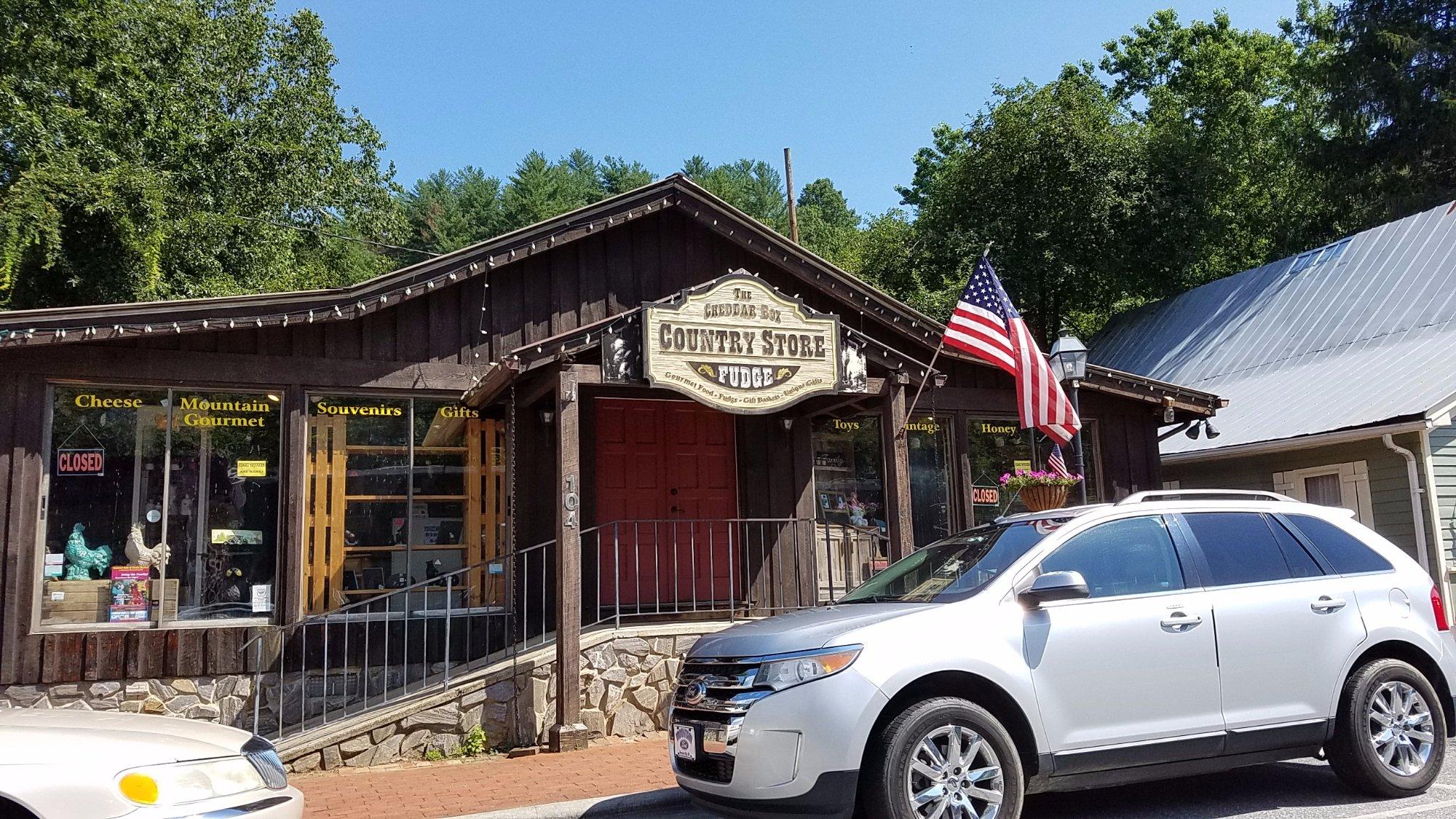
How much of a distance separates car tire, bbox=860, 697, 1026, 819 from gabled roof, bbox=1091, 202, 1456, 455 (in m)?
11.0

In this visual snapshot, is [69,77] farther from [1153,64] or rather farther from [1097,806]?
[1153,64]

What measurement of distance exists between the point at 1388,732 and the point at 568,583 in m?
5.75

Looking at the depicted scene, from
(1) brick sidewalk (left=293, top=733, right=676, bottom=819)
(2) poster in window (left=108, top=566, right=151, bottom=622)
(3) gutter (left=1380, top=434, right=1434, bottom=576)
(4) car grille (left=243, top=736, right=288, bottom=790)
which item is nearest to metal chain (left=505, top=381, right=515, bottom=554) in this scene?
(1) brick sidewalk (left=293, top=733, right=676, bottom=819)

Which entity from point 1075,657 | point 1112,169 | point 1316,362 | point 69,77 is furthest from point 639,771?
point 1112,169

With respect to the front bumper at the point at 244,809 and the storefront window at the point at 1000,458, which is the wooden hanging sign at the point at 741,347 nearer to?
the storefront window at the point at 1000,458

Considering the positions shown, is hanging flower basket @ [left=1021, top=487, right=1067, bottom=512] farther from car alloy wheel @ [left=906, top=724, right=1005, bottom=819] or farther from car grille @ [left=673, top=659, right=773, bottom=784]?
car grille @ [left=673, top=659, right=773, bottom=784]

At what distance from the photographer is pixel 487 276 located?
10648mm

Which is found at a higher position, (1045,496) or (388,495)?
(388,495)

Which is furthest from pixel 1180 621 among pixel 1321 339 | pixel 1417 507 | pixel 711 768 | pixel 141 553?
pixel 1321 339

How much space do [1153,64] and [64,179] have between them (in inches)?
1142

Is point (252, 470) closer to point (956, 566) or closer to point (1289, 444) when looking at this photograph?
point (956, 566)

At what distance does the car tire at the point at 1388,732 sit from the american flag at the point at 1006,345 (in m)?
4.52

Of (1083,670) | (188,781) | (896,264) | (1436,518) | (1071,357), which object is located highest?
(896,264)

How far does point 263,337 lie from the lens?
31.7ft
